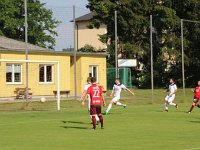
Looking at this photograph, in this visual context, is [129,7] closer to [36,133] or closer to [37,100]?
[37,100]

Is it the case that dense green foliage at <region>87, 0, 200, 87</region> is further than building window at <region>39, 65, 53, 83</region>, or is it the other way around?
dense green foliage at <region>87, 0, 200, 87</region>

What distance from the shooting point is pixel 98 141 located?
1752cm

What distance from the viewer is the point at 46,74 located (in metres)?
49.0

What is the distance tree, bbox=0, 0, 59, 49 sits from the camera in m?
79.3

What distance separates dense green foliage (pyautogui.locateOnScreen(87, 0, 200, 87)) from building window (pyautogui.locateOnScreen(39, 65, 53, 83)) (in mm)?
11234

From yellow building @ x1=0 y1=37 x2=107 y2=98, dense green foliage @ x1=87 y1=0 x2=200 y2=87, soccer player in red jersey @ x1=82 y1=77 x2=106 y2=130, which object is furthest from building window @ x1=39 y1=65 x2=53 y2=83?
soccer player in red jersey @ x1=82 y1=77 x2=106 y2=130

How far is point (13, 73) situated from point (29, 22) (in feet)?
123

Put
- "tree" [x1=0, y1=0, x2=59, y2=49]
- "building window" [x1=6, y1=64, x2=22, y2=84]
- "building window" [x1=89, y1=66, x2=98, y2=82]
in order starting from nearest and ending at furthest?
"building window" [x1=6, y1=64, x2=22, y2=84] → "building window" [x1=89, y1=66, x2=98, y2=82] → "tree" [x1=0, y1=0, x2=59, y2=49]

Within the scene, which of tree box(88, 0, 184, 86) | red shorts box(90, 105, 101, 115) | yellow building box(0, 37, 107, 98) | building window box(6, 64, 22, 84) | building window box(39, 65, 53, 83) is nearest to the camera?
red shorts box(90, 105, 101, 115)

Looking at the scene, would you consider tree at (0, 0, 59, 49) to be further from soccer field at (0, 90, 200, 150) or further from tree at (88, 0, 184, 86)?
soccer field at (0, 90, 200, 150)

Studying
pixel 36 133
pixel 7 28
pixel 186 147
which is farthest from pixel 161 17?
pixel 186 147

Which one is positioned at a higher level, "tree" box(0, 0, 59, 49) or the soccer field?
"tree" box(0, 0, 59, 49)

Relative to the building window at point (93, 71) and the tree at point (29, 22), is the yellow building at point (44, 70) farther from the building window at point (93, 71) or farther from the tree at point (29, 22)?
the tree at point (29, 22)

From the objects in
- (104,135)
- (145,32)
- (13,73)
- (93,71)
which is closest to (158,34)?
(145,32)
